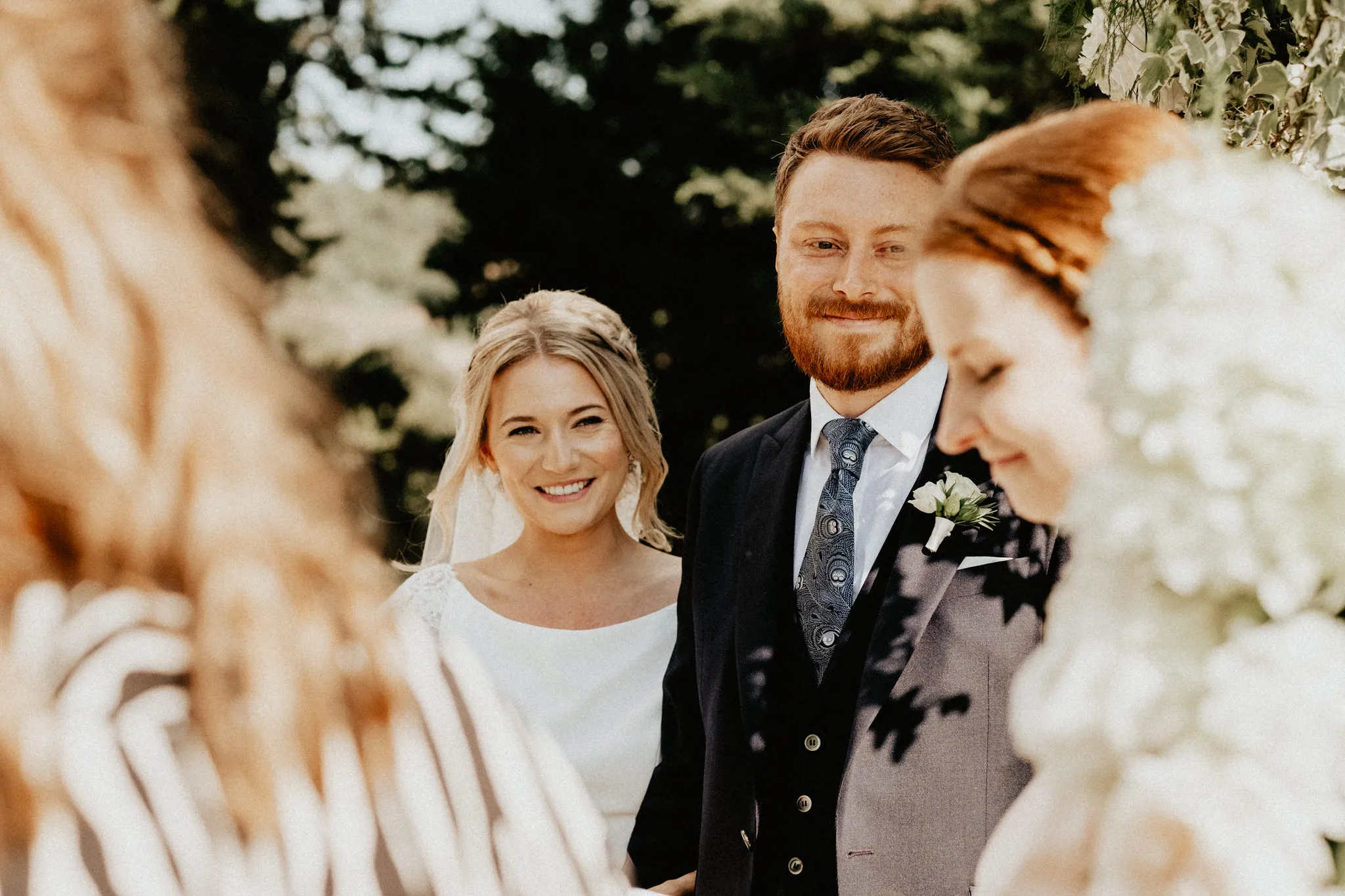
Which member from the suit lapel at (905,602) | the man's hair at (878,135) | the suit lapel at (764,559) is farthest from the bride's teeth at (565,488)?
the suit lapel at (905,602)

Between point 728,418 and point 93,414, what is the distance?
11219 millimetres

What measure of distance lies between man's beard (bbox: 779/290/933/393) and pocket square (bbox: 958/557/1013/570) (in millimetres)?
632

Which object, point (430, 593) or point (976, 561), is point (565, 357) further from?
point (976, 561)

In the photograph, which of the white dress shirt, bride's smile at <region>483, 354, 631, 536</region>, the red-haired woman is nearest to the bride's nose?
bride's smile at <region>483, 354, 631, 536</region>

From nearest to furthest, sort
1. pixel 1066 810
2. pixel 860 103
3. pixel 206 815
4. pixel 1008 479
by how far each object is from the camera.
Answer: pixel 206 815 < pixel 1066 810 < pixel 1008 479 < pixel 860 103

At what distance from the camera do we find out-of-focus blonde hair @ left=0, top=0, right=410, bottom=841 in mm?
956

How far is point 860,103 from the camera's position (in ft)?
10.8

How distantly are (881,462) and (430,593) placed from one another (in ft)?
5.91

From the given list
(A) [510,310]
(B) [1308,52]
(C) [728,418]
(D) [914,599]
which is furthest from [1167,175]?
(C) [728,418]

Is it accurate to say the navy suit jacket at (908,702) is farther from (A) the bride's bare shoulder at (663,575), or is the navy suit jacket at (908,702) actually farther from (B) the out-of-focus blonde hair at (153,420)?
(B) the out-of-focus blonde hair at (153,420)

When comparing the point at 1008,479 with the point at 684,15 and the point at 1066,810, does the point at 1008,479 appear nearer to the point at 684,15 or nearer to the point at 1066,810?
the point at 1066,810

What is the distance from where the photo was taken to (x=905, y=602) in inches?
104

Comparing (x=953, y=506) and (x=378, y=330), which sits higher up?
(x=378, y=330)

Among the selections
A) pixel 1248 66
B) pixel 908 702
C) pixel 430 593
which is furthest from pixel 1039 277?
pixel 430 593
